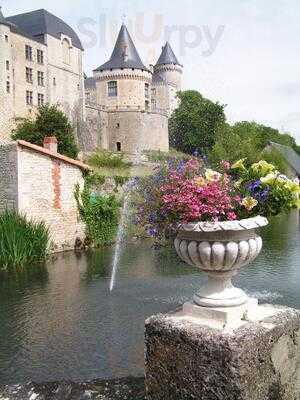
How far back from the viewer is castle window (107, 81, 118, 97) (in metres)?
57.3

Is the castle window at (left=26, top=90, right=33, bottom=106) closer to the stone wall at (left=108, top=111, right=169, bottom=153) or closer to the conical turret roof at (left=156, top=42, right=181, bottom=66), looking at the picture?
the stone wall at (left=108, top=111, right=169, bottom=153)

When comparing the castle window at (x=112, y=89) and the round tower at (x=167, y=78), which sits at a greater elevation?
the round tower at (x=167, y=78)

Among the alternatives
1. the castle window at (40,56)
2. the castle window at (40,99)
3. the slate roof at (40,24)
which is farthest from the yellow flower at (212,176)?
the slate roof at (40,24)

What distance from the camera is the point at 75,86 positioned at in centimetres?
5212

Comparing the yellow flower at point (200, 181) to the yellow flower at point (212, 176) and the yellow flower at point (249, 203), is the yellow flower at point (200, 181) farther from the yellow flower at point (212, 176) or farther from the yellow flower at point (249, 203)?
the yellow flower at point (249, 203)

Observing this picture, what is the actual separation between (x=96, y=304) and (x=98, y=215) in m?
8.99

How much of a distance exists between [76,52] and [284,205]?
52456 millimetres

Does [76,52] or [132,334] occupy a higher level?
[76,52]

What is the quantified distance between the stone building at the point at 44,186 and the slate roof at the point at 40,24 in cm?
3474

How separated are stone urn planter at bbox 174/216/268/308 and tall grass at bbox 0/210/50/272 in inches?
423

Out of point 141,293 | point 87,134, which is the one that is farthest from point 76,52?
point 141,293

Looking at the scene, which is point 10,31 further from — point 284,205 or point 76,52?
point 284,205

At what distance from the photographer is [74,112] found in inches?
2037

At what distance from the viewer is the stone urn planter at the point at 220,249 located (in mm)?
2947
